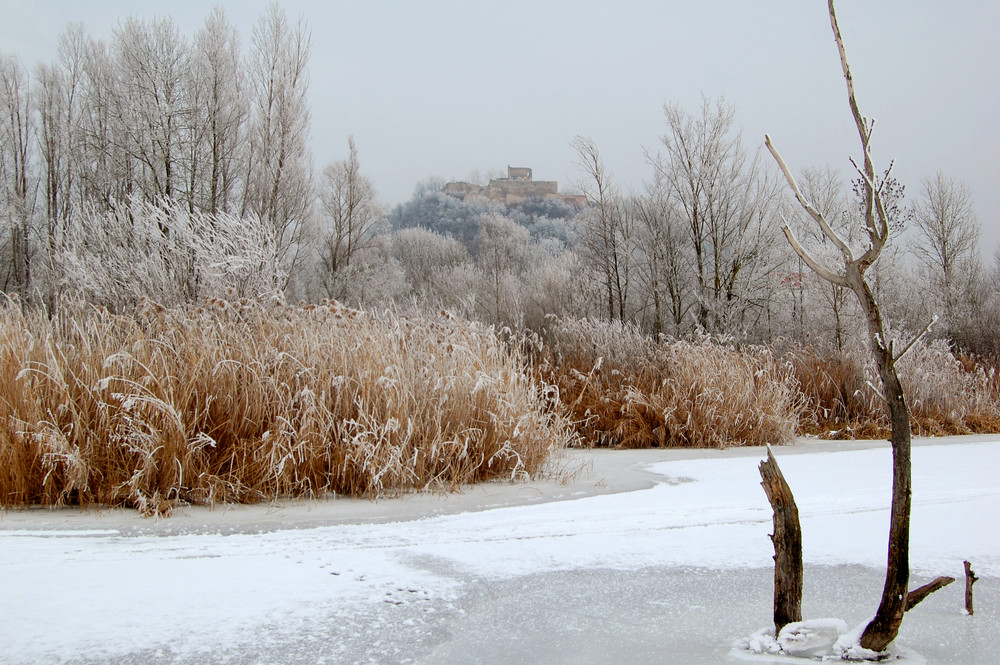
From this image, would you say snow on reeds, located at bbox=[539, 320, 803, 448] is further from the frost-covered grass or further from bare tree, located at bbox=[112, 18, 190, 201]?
bare tree, located at bbox=[112, 18, 190, 201]

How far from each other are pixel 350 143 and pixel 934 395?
2593 centimetres

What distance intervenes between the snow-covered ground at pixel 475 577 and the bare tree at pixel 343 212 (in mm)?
27027

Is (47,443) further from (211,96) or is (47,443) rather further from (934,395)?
(211,96)

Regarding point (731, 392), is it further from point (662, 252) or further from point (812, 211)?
point (662, 252)

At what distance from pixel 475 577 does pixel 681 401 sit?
15.9ft

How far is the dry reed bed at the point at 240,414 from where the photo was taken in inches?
144

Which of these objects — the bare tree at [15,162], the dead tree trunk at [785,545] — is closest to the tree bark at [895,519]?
the dead tree trunk at [785,545]

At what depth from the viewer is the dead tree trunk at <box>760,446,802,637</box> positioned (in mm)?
1750

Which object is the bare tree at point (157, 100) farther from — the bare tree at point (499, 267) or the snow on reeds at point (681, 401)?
the snow on reeds at point (681, 401)

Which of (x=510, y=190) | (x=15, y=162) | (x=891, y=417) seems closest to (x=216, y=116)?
(x=15, y=162)

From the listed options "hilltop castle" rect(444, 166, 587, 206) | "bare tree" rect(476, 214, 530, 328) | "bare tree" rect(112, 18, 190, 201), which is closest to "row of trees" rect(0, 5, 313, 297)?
"bare tree" rect(112, 18, 190, 201)

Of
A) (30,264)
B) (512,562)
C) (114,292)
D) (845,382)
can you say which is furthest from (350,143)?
(512,562)

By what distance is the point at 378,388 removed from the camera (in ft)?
13.9

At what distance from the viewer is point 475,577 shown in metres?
2.46
